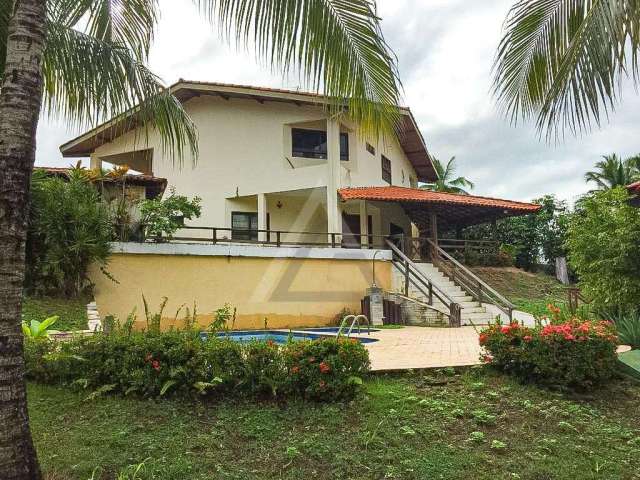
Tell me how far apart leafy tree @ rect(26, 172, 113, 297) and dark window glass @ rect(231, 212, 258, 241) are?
6780 millimetres

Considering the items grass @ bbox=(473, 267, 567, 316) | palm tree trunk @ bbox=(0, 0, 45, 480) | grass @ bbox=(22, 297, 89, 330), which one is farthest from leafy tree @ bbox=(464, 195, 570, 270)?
palm tree trunk @ bbox=(0, 0, 45, 480)

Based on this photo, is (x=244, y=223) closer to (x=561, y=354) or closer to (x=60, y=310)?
(x=60, y=310)

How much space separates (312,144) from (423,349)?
11928 mm

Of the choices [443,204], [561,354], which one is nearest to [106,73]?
[561,354]

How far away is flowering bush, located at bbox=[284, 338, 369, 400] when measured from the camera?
15.8 feet

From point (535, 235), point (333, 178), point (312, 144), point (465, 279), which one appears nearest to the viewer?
point (465, 279)

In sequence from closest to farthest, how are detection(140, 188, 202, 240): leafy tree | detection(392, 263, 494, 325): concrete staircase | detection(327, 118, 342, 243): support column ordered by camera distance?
detection(140, 188, 202, 240): leafy tree
detection(392, 263, 494, 325): concrete staircase
detection(327, 118, 342, 243): support column

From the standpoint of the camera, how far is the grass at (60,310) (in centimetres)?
900

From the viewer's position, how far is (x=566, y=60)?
3643 mm

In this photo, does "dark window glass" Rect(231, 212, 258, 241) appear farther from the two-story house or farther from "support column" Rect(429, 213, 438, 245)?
"support column" Rect(429, 213, 438, 245)

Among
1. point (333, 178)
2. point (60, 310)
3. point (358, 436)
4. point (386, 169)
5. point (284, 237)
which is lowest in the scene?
point (358, 436)

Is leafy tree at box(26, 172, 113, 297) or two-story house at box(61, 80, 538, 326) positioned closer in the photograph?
leafy tree at box(26, 172, 113, 297)

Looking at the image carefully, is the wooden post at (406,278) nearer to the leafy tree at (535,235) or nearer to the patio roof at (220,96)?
the patio roof at (220,96)

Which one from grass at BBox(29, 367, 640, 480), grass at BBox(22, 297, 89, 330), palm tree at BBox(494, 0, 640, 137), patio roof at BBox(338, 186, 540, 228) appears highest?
patio roof at BBox(338, 186, 540, 228)
